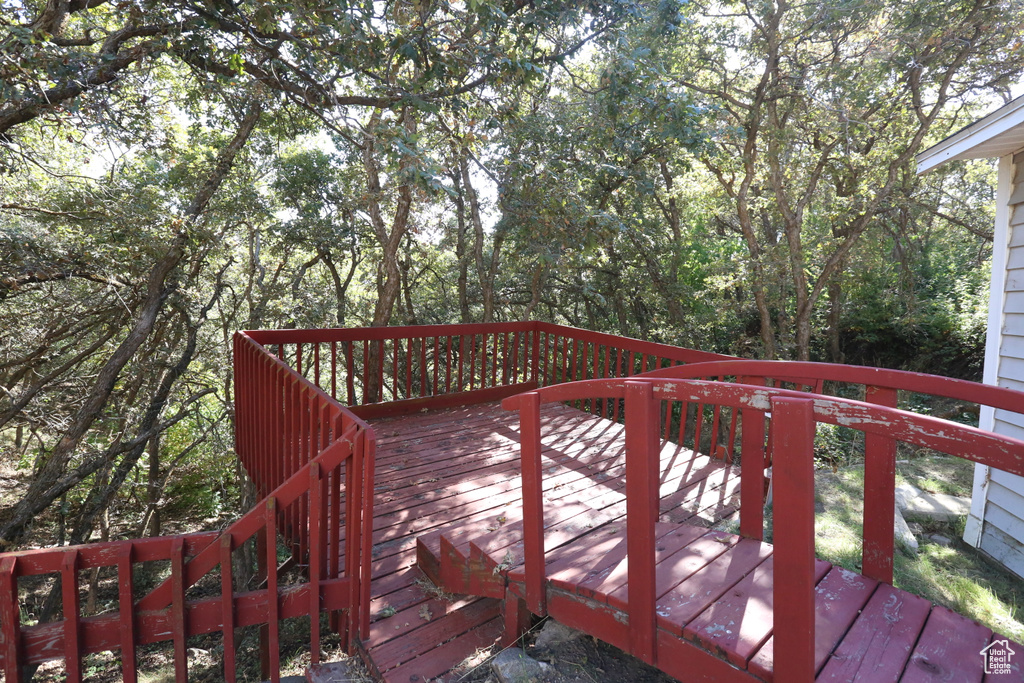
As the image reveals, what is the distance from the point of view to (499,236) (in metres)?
8.64

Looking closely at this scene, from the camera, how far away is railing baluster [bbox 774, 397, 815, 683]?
1.21 meters

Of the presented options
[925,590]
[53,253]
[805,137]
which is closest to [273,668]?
[925,590]

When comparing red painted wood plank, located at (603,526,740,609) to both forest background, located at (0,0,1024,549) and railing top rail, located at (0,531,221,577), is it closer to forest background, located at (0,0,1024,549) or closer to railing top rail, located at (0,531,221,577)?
railing top rail, located at (0,531,221,577)

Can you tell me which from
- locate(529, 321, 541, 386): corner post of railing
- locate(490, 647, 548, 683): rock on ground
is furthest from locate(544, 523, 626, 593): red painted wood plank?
locate(529, 321, 541, 386): corner post of railing

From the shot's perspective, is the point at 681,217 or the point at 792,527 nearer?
the point at 792,527

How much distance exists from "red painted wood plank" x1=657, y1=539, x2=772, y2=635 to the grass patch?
158 centimetres

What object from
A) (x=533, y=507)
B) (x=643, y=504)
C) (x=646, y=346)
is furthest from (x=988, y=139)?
(x=533, y=507)

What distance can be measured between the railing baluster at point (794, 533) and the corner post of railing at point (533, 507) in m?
0.95

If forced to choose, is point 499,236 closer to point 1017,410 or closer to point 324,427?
point 324,427

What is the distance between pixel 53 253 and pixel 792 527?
677cm

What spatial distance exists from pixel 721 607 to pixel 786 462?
725 millimetres

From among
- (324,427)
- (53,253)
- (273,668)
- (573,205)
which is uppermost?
(573,205)

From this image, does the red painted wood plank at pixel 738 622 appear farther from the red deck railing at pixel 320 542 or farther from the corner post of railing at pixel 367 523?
the corner post of railing at pixel 367 523

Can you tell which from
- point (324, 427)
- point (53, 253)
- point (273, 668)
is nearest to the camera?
point (273, 668)
